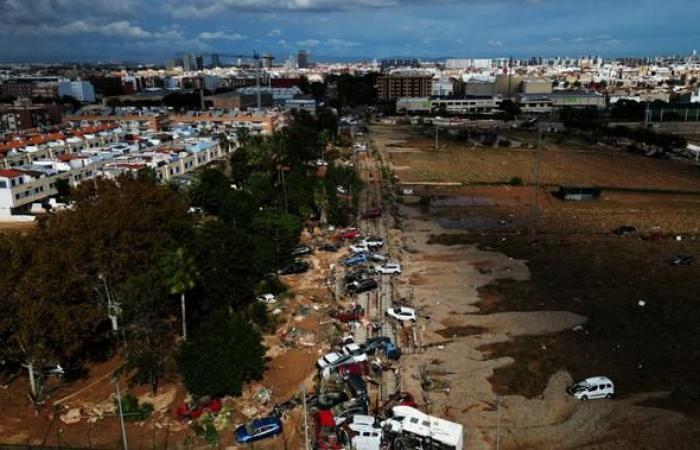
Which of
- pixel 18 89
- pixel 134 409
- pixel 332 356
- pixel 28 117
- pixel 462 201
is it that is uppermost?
pixel 18 89

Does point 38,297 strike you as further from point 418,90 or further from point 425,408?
point 418,90

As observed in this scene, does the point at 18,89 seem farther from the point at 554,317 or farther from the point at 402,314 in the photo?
the point at 554,317

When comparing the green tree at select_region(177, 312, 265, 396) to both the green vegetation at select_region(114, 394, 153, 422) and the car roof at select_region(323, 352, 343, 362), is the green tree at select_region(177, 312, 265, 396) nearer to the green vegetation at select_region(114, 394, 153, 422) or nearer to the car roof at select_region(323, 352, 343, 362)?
the green vegetation at select_region(114, 394, 153, 422)

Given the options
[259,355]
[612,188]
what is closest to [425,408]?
[259,355]

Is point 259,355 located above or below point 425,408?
above

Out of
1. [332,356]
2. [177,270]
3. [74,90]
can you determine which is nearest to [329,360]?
[332,356]

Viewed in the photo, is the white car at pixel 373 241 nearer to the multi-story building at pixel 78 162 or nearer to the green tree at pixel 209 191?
the green tree at pixel 209 191

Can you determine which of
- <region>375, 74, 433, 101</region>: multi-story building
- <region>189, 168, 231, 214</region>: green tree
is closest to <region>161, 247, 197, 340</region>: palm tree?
<region>189, 168, 231, 214</region>: green tree

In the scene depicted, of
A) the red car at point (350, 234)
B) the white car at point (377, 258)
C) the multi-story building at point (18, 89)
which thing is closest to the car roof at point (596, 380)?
the white car at point (377, 258)
